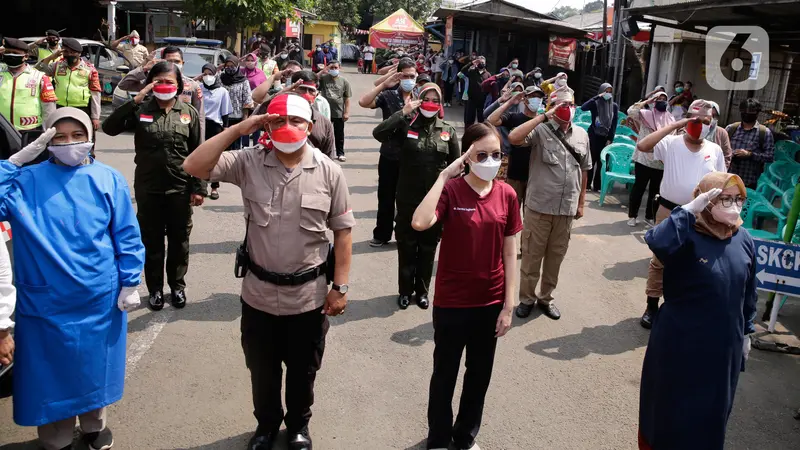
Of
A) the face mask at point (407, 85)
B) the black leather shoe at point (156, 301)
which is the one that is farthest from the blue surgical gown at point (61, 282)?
the face mask at point (407, 85)

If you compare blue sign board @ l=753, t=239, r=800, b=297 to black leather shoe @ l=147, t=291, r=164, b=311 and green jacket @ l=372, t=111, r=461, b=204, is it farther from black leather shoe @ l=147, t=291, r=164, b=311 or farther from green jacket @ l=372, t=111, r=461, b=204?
black leather shoe @ l=147, t=291, r=164, b=311

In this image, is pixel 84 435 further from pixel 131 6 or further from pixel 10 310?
pixel 131 6

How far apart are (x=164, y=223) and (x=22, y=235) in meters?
2.45

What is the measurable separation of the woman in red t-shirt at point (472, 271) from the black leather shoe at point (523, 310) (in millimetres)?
2394

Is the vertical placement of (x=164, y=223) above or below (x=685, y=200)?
below

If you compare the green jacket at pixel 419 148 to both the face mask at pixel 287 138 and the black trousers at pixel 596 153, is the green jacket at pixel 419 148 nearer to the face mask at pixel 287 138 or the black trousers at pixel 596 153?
the face mask at pixel 287 138

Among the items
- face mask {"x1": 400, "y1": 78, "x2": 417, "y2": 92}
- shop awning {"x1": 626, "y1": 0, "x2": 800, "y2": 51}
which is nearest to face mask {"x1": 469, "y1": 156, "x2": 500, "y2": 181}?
face mask {"x1": 400, "y1": 78, "x2": 417, "y2": 92}

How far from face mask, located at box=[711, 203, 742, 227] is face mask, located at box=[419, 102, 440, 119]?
3.14 metres

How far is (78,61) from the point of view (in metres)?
10.2

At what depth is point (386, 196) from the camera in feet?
27.2

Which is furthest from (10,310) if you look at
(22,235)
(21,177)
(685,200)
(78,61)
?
(78,61)

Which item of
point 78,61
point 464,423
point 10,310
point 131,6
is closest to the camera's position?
point 10,310

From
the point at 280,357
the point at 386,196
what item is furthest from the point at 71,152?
the point at 386,196

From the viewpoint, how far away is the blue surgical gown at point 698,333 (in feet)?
11.5
